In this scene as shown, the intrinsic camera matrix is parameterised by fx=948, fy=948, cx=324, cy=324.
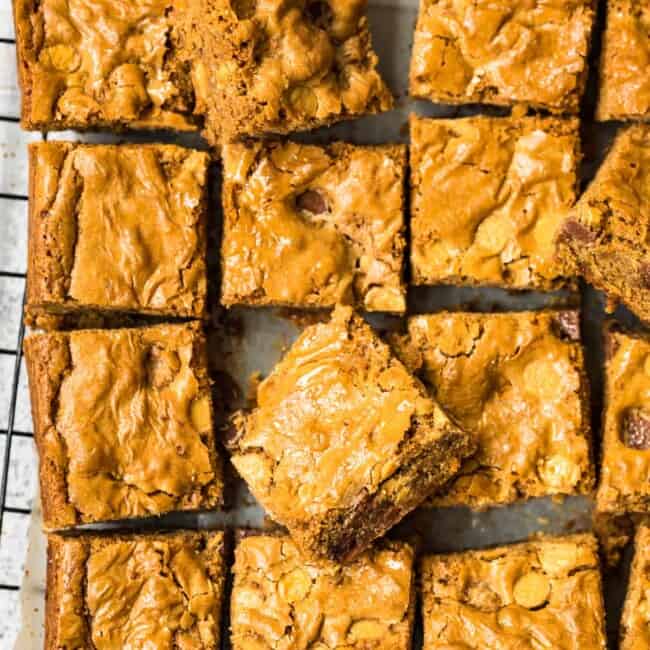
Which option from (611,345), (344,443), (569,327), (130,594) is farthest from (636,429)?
(130,594)

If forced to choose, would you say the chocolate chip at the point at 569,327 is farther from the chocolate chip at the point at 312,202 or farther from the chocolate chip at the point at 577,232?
the chocolate chip at the point at 312,202

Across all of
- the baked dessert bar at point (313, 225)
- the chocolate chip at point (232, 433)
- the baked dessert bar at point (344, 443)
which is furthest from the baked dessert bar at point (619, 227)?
the chocolate chip at point (232, 433)

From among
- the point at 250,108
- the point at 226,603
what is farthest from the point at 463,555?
the point at 250,108

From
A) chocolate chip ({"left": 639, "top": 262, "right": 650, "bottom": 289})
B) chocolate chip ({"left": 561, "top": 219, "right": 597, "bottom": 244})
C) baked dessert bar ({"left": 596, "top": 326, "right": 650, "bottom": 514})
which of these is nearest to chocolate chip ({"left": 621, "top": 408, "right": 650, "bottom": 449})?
baked dessert bar ({"left": 596, "top": 326, "right": 650, "bottom": 514})

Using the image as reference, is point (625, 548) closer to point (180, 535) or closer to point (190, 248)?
point (180, 535)

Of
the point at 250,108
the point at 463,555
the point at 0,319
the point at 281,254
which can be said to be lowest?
the point at 463,555

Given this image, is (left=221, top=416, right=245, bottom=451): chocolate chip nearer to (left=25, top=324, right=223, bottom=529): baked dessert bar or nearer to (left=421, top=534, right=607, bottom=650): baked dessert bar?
(left=25, top=324, right=223, bottom=529): baked dessert bar
